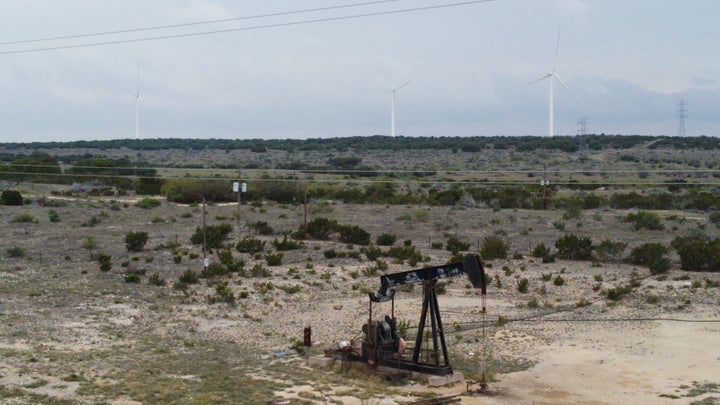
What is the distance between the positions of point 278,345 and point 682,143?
107274 millimetres

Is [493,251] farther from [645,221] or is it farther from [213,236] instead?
[645,221]

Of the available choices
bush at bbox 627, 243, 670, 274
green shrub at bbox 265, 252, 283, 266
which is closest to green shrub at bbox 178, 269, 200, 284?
green shrub at bbox 265, 252, 283, 266

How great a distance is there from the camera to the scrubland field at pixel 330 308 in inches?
640

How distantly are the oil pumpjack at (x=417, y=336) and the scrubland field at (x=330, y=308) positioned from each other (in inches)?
15.6

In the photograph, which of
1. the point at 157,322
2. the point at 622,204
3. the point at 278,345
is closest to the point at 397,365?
the point at 278,345

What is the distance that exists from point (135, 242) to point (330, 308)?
466 inches

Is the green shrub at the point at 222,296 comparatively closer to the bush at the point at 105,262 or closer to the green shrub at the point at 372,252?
the bush at the point at 105,262

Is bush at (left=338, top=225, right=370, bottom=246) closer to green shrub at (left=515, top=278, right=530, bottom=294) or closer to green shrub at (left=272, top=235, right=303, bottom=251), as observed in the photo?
green shrub at (left=272, top=235, right=303, bottom=251)

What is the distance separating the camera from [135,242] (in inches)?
1310

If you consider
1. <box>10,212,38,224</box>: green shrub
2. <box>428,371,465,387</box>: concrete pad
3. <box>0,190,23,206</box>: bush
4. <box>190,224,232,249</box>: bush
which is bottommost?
<box>428,371,465,387</box>: concrete pad

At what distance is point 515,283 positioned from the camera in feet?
91.6

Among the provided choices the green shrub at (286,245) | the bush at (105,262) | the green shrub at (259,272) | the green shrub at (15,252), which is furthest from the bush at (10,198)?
the green shrub at (259,272)

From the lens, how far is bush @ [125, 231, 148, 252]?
109 feet

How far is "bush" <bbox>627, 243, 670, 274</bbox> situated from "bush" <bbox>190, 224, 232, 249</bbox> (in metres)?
15.9
